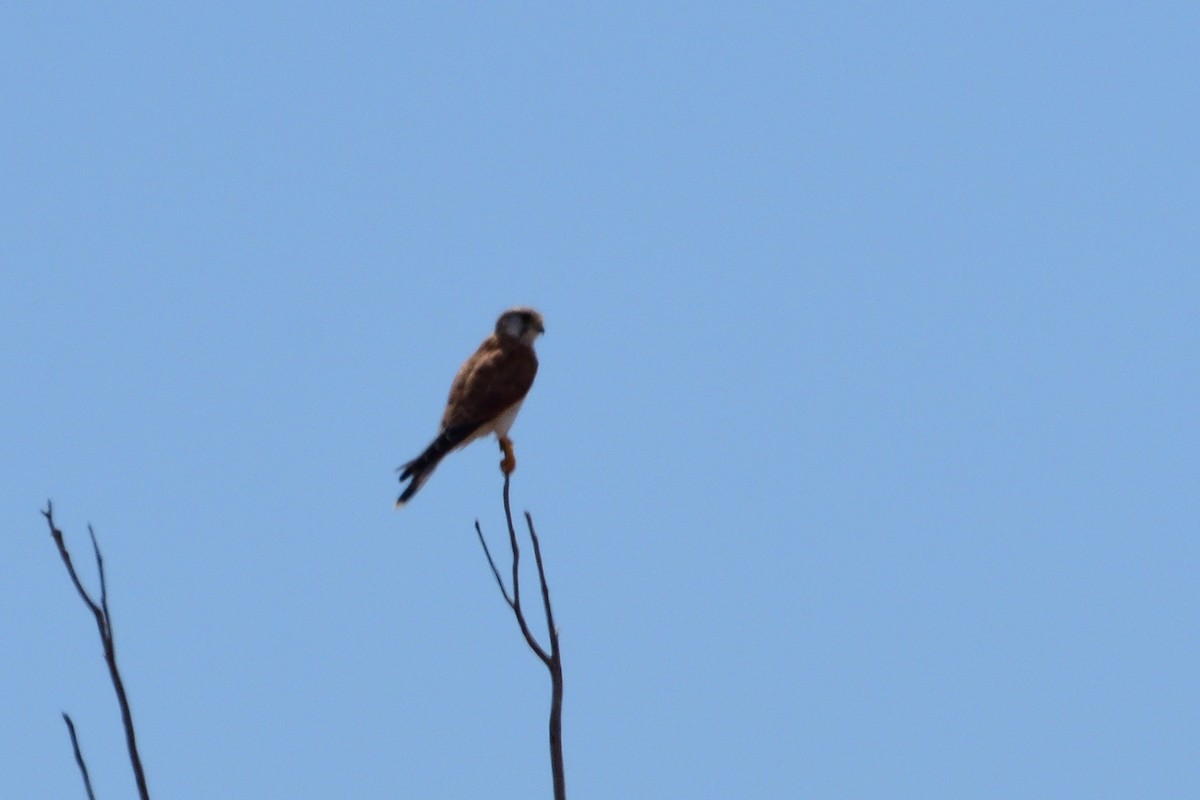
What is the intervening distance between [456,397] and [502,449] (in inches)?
12.9

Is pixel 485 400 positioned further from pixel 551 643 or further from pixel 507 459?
pixel 551 643

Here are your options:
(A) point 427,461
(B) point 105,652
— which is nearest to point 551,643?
(B) point 105,652

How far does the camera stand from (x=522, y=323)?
7.92m

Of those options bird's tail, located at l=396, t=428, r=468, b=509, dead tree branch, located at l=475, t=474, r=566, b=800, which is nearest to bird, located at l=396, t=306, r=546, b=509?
bird's tail, located at l=396, t=428, r=468, b=509

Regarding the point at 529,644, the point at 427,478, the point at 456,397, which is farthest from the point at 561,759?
the point at 456,397

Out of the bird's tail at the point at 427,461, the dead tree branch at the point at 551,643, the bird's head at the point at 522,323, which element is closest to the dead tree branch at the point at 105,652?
the dead tree branch at the point at 551,643

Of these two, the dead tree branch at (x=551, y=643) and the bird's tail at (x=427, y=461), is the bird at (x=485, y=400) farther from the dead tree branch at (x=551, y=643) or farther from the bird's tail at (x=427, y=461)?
the dead tree branch at (x=551, y=643)

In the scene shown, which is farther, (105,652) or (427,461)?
(427,461)

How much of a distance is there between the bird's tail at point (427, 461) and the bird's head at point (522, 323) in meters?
0.98

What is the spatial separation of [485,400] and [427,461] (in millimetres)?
444

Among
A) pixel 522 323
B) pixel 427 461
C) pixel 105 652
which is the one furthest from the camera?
pixel 522 323

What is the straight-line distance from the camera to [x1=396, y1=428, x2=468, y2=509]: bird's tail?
670 centimetres

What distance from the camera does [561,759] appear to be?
276 cm

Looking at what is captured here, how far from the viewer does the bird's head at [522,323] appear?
7.90 metres
